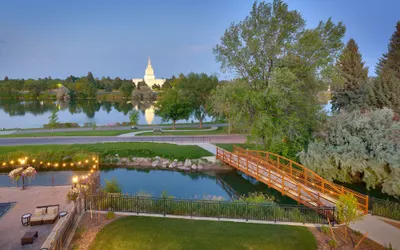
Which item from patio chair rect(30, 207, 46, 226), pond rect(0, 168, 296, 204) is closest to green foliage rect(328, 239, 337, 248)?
pond rect(0, 168, 296, 204)

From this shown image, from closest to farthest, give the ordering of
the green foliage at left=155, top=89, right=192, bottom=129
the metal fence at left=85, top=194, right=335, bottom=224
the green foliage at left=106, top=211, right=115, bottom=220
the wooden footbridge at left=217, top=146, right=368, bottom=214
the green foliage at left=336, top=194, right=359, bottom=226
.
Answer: the green foliage at left=336, top=194, right=359, bottom=226 → the green foliage at left=106, top=211, right=115, bottom=220 → the metal fence at left=85, top=194, right=335, bottom=224 → the wooden footbridge at left=217, top=146, right=368, bottom=214 → the green foliage at left=155, top=89, right=192, bottom=129

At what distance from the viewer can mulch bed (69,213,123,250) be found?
433 inches

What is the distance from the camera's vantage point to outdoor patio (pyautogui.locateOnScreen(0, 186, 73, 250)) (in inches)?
435

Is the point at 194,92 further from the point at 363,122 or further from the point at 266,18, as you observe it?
the point at 363,122

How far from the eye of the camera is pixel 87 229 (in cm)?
1225

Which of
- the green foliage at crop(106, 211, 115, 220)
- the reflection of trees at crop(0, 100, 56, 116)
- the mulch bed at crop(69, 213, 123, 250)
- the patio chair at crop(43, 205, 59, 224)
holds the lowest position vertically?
the mulch bed at crop(69, 213, 123, 250)

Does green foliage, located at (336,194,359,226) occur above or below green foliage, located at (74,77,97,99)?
below

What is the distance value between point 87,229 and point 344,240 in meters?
11.2

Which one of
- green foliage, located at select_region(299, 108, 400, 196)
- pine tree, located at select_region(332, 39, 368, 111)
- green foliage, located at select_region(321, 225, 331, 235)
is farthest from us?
pine tree, located at select_region(332, 39, 368, 111)

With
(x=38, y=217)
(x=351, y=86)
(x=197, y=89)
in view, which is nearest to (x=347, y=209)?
(x=38, y=217)

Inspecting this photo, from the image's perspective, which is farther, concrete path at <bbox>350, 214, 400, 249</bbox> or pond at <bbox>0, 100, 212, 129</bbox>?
pond at <bbox>0, 100, 212, 129</bbox>

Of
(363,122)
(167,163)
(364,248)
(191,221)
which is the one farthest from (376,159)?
(167,163)

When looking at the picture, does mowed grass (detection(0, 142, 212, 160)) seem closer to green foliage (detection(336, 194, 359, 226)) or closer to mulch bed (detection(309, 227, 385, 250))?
mulch bed (detection(309, 227, 385, 250))

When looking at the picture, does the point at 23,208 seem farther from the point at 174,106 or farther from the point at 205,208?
the point at 174,106
